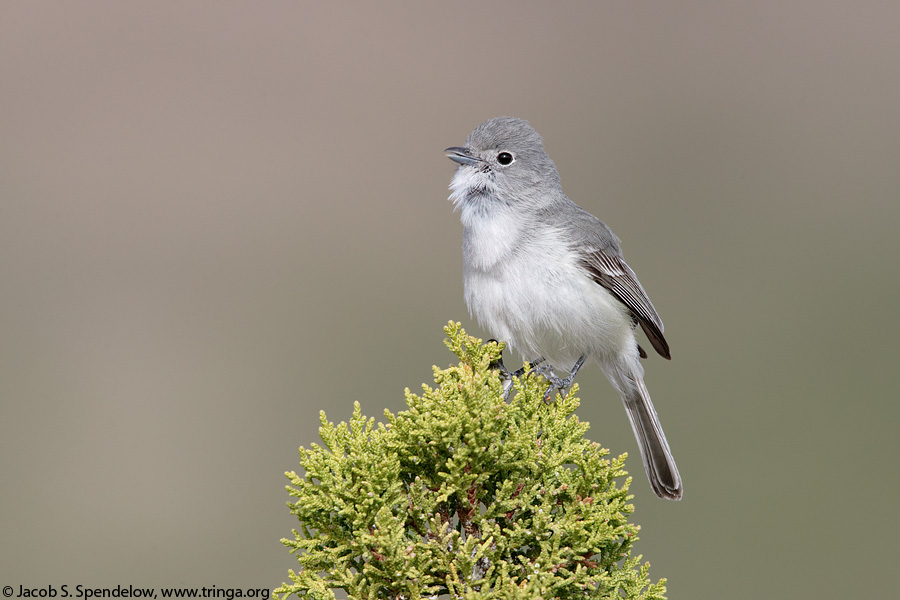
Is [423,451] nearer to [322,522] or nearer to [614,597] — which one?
[322,522]

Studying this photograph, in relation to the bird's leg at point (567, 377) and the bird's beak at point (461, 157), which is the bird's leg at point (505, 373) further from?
the bird's beak at point (461, 157)

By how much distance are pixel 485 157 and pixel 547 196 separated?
0.34 meters

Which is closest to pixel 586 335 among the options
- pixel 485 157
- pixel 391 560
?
pixel 485 157

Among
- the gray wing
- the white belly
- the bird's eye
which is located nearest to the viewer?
A: the white belly

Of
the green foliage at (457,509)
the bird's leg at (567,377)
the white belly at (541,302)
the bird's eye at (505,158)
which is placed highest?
the bird's eye at (505,158)

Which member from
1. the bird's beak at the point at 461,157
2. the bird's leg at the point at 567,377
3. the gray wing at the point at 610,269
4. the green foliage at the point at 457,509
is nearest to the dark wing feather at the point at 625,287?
the gray wing at the point at 610,269

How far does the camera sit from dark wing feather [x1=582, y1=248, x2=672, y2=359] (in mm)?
3576

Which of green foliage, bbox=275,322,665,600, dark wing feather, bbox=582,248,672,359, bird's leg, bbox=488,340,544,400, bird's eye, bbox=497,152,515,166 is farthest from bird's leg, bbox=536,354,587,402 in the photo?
green foliage, bbox=275,322,665,600

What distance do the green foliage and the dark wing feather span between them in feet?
5.42

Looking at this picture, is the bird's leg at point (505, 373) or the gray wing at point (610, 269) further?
the gray wing at point (610, 269)

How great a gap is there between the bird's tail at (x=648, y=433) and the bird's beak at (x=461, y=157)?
3.83ft

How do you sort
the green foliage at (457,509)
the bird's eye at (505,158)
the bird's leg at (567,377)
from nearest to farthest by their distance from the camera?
the green foliage at (457,509) < the bird's leg at (567,377) < the bird's eye at (505,158)

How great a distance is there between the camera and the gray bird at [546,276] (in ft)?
11.1

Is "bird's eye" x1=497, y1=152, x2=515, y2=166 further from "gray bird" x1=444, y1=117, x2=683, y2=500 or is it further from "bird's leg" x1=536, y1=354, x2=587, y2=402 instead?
"bird's leg" x1=536, y1=354, x2=587, y2=402
